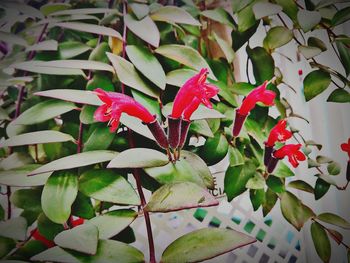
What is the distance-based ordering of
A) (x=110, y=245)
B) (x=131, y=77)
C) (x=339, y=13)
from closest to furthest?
(x=110, y=245)
(x=131, y=77)
(x=339, y=13)

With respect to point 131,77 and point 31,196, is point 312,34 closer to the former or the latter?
point 131,77

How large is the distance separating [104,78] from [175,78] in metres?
0.13

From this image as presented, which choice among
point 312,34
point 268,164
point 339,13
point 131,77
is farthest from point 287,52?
point 131,77

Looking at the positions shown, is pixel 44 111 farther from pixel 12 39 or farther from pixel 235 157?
pixel 235 157

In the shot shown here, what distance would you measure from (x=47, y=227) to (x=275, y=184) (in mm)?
450

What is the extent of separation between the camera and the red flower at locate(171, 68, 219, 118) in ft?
1.55

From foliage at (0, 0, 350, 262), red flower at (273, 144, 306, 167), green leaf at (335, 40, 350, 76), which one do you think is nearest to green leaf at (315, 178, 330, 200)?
foliage at (0, 0, 350, 262)

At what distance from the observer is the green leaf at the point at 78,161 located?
17.7 inches

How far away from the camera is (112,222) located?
46cm

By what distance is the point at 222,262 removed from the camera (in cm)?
63

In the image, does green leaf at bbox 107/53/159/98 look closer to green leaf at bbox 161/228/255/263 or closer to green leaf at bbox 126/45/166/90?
green leaf at bbox 126/45/166/90

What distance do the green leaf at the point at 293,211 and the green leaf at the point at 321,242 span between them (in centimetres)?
4

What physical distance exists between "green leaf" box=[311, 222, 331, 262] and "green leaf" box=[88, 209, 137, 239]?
417mm

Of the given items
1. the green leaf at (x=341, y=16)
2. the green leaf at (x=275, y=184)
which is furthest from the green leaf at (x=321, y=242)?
the green leaf at (x=341, y=16)
